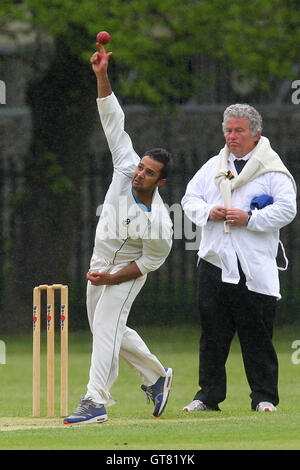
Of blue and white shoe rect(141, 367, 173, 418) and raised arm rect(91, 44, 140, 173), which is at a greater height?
raised arm rect(91, 44, 140, 173)

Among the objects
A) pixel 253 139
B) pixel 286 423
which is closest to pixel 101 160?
pixel 253 139

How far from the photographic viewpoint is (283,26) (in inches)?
552

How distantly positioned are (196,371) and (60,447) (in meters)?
5.72

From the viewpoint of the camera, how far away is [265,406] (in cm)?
695

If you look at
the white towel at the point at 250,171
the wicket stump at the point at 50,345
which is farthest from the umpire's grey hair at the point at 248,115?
the wicket stump at the point at 50,345

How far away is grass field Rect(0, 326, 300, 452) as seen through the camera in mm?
5465

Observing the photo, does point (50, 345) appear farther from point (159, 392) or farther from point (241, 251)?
point (241, 251)

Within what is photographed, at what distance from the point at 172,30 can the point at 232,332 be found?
7.64m

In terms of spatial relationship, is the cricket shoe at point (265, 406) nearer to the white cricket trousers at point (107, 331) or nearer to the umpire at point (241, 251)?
the umpire at point (241, 251)

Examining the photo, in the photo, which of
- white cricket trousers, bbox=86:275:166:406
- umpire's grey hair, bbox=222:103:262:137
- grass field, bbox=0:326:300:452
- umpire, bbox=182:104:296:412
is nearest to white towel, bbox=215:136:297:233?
umpire, bbox=182:104:296:412

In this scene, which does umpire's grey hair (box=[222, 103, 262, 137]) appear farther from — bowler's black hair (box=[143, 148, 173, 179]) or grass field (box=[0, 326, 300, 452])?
grass field (box=[0, 326, 300, 452])

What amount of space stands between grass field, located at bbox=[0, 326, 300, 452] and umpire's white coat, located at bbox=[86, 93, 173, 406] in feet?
1.19

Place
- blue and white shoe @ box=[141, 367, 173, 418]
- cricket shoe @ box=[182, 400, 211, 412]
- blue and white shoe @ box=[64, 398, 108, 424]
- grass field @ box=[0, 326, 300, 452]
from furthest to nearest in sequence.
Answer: cricket shoe @ box=[182, 400, 211, 412] → blue and white shoe @ box=[141, 367, 173, 418] → blue and white shoe @ box=[64, 398, 108, 424] → grass field @ box=[0, 326, 300, 452]
